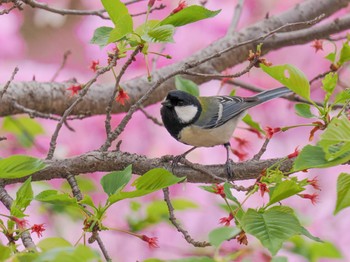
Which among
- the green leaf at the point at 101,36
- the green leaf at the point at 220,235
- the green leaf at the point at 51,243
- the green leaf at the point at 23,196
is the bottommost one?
the green leaf at the point at 220,235

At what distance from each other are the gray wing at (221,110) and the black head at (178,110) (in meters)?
0.02

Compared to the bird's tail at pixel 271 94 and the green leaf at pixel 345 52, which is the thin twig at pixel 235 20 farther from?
the green leaf at pixel 345 52

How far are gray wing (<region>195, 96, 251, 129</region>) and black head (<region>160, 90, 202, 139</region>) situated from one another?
0.9 inches

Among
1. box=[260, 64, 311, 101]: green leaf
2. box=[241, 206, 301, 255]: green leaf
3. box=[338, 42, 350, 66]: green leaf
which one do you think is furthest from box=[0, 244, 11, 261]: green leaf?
box=[338, 42, 350, 66]: green leaf

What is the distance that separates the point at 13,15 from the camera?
97.7 inches

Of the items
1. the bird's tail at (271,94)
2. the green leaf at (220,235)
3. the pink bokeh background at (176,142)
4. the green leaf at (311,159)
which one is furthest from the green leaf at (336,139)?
the pink bokeh background at (176,142)

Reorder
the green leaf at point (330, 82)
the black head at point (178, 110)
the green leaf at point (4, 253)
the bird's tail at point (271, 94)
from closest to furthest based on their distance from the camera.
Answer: the green leaf at point (4, 253), the green leaf at point (330, 82), the black head at point (178, 110), the bird's tail at point (271, 94)

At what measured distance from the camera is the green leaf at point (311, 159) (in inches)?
→ 26.1

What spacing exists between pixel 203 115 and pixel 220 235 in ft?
2.61

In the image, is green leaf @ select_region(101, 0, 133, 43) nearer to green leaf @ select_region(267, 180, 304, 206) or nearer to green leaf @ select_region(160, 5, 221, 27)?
green leaf @ select_region(160, 5, 221, 27)

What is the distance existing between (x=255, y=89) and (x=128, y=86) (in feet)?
0.96

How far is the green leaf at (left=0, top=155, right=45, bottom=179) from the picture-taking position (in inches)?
28.5

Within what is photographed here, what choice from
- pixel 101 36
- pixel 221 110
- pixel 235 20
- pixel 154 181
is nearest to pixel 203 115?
pixel 221 110

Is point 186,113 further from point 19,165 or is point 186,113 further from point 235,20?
point 19,165
